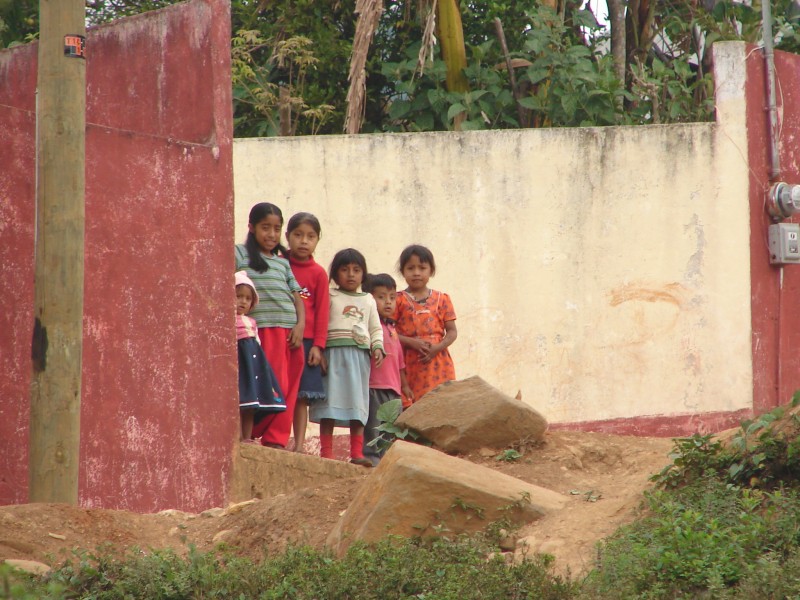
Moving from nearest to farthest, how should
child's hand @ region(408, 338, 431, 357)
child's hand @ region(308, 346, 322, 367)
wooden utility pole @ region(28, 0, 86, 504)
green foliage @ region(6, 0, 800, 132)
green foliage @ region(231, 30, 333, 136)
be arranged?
1. wooden utility pole @ region(28, 0, 86, 504)
2. child's hand @ region(308, 346, 322, 367)
3. child's hand @ region(408, 338, 431, 357)
4. green foliage @ region(6, 0, 800, 132)
5. green foliage @ region(231, 30, 333, 136)

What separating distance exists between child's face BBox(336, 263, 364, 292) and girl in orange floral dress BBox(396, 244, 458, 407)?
53 cm

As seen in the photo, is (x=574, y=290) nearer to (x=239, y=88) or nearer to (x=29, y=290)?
(x=239, y=88)

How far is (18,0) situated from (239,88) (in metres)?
2.34

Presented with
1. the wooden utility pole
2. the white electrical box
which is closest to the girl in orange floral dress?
the wooden utility pole

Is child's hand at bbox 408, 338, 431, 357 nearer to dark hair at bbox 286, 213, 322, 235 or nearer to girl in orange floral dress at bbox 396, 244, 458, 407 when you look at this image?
girl in orange floral dress at bbox 396, 244, 458, 407

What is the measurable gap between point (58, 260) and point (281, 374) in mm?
1737

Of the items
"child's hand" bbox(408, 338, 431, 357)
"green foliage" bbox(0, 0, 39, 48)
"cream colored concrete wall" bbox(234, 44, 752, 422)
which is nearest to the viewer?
"child's hand" bbox(408, 338, 431, 357)

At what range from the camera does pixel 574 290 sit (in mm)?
9766

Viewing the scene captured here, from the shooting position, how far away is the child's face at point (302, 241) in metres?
7.45

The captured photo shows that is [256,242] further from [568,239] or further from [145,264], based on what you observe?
[568,239]

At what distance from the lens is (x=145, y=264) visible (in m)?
6.80

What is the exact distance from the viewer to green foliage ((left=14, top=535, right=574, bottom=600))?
466cm

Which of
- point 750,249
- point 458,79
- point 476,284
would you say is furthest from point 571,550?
point 458,79

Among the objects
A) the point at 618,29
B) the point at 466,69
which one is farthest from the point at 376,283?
the point at 618,29
